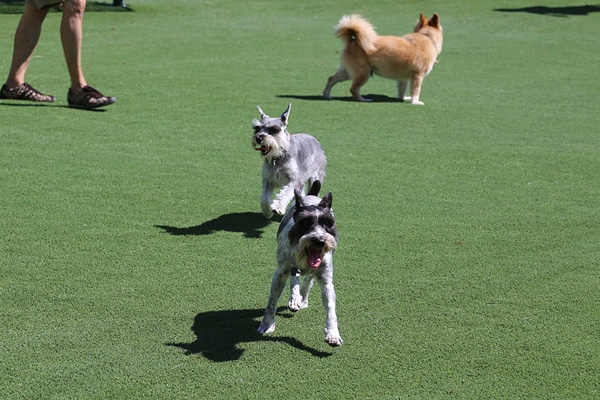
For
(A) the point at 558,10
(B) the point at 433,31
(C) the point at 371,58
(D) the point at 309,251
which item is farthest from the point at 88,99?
(A) the point at 558,10

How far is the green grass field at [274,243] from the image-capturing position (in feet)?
13.3

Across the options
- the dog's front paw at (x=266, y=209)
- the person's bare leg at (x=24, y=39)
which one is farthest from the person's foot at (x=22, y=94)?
the dog's front paw at (x=266, y=209)

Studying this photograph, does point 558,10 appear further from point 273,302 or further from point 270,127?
point 273,302

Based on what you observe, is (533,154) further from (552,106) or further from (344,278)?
(344,278)

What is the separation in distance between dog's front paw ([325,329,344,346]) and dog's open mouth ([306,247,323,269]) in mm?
367

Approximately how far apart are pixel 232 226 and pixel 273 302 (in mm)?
1787

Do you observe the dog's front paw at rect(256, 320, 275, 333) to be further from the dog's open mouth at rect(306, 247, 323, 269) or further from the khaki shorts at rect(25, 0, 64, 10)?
the khaki shorts at rect(25, 0, 64, 10)

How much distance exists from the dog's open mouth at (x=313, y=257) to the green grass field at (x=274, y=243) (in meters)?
0.50

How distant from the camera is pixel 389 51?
1136cm

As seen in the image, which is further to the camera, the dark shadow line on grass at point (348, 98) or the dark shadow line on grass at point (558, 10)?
the dark shadow line on grass at point (558, 10)

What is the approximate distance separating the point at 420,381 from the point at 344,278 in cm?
132

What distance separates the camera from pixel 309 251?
161 inches

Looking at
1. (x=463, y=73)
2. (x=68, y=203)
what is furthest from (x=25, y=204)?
(x=463, y=73)

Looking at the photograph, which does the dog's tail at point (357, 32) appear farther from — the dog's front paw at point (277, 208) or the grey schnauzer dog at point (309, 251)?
the grey schnauzer dog at point (309, 251)
